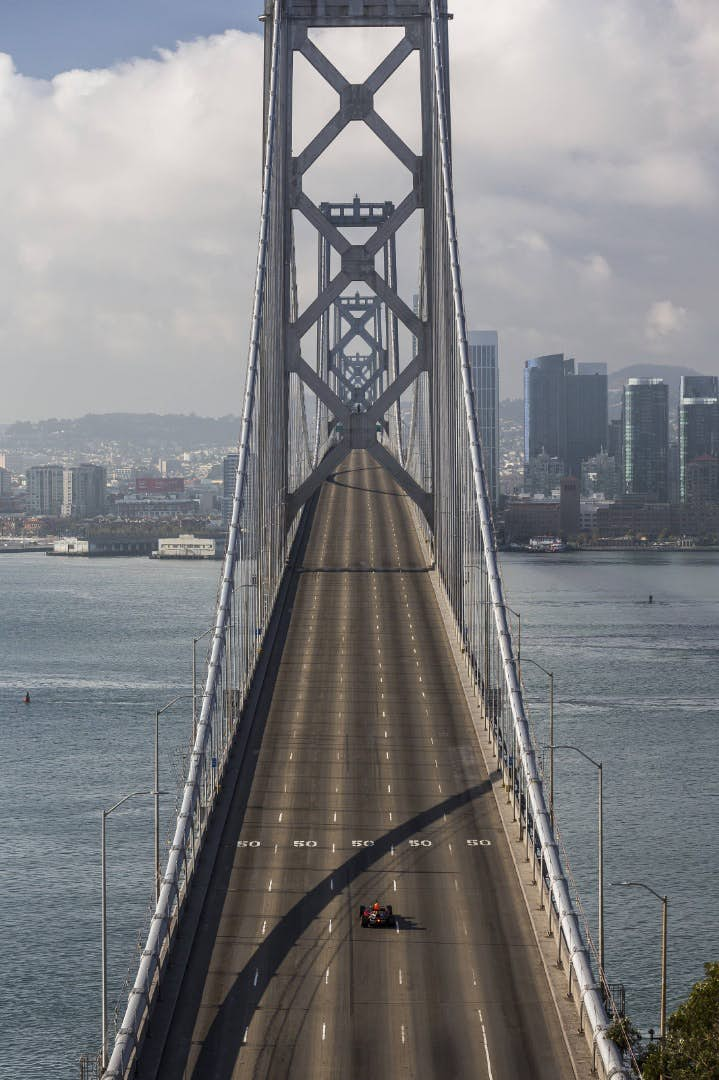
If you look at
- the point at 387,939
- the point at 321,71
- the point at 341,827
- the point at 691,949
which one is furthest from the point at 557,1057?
the point at 321,71

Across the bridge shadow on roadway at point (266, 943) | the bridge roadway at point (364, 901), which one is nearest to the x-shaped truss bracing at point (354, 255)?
the bridge roadway at point (364, 901)

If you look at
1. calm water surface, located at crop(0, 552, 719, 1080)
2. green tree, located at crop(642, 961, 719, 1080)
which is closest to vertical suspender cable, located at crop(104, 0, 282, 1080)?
green tree, located at crop(642, 961, 719, 1080)

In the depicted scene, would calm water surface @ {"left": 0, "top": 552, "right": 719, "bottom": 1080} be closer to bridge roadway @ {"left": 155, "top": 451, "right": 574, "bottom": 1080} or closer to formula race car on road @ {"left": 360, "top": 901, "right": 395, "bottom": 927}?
bridge roadway @ {"left": 155, "top": 451, "right": 574, "bottom": 1080}

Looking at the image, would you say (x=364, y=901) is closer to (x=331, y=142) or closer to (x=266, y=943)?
(x=266, y=943)

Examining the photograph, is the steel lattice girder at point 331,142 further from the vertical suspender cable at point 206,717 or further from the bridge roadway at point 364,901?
the bridge roadway at point 364,901

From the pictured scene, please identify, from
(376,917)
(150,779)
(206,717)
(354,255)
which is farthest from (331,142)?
(376,917)

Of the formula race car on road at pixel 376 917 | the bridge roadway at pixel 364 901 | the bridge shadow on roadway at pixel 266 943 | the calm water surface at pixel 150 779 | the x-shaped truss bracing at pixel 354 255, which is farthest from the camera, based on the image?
the x-shaped truss bracing at pixel 354 255
